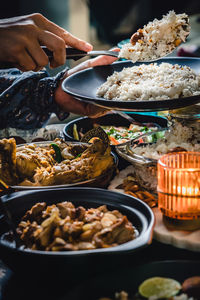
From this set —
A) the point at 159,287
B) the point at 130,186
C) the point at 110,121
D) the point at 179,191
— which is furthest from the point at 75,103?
the point at 159,287

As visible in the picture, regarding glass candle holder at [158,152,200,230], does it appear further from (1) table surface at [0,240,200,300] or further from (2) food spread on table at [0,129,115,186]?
(2) food spread on table at [0,129,115,186]

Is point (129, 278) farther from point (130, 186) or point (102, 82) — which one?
point (102, 82)

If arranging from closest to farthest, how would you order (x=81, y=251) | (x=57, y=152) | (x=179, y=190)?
(x=81, y=251) < (x=179, y=190) < (x=57, y=152)

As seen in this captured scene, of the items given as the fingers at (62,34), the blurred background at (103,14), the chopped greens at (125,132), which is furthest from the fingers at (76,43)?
the blurred background at (103,14)

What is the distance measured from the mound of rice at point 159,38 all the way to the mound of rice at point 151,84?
0.07 m

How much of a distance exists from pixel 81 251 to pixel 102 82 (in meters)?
1.04

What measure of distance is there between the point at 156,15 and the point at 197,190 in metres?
5.72

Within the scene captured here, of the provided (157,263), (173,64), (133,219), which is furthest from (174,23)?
(157,263)

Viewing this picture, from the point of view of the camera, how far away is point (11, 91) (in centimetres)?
239

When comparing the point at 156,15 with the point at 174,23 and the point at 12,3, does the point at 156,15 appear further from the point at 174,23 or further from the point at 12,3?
the point at 174,23

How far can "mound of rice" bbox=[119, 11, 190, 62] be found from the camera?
5.56 feet

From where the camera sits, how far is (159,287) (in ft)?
3.49

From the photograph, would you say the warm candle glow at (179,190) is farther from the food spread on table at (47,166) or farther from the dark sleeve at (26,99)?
the dark sleeve at (26,99)

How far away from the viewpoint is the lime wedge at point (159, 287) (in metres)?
1.04
